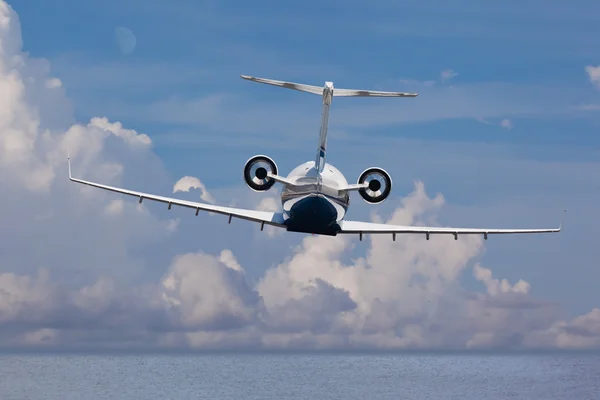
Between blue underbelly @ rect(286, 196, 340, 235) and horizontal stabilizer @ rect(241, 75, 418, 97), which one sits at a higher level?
horizontal stabilizer @ rect(241, 75, 418, 97)

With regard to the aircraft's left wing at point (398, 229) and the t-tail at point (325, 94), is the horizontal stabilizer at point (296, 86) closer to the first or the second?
the t-tail at point (325, 94)

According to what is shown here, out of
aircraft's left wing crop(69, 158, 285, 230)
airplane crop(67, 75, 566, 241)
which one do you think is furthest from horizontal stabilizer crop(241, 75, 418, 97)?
aircraft's left wing crop(69, 158, 285, 230)

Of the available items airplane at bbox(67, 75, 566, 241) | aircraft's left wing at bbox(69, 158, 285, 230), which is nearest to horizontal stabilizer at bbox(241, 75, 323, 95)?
airplane at bbox(67, 75, 566, 241)

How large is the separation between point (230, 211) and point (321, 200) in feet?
41.4

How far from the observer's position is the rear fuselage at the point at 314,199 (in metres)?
67.4

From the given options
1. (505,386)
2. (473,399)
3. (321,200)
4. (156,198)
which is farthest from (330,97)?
(505,386)

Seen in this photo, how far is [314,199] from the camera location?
67.0 metres

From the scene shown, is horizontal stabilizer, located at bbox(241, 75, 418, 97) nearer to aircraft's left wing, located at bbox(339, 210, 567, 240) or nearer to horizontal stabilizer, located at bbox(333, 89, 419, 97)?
horizontal stabilizer, located at bbox(333, 89, 419, 97)

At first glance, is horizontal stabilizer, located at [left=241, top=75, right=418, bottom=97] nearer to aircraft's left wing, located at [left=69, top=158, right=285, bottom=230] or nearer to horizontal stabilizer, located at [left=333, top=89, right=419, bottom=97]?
horizontal stabilizer, located at [left=333, top=89, right=419, bottom=97]

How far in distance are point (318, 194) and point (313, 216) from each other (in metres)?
2.28

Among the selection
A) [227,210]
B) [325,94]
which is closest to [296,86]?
[325,94]

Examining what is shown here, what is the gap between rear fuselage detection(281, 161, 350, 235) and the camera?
221ft

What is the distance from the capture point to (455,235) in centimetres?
8119

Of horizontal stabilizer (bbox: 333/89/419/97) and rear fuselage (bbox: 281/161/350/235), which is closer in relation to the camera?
rear fuselage (bbox: 281/161/350/235)
